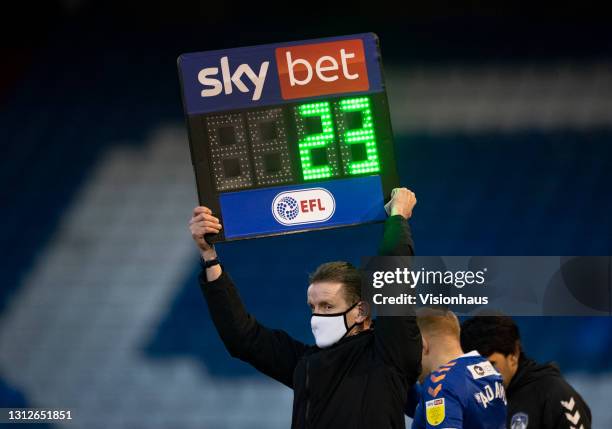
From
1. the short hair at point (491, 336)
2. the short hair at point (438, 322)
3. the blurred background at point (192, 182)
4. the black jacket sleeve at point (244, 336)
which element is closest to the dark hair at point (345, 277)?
the black jacket sleeve at point (244, 336)

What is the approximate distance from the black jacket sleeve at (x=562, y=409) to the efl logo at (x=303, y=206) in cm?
119

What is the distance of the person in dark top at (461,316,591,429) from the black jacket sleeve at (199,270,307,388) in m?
0.85

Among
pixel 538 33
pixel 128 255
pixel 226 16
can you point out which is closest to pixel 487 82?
pixel 538 33

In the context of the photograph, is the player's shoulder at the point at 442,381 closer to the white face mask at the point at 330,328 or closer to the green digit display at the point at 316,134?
the white face mask at the point at 330,328

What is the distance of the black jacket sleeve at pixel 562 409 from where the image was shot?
154 inches

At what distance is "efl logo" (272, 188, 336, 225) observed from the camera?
3562mm

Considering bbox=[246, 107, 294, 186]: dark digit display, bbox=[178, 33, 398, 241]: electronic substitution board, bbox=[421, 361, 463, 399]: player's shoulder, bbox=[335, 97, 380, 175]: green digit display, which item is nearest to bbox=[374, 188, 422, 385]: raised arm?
bbox=[421, 361, 463, 399]: player's shoulder

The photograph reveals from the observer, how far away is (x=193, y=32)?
7.31 meters

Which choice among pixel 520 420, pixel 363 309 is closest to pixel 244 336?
pixel 363 309

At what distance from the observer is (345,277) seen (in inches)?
139

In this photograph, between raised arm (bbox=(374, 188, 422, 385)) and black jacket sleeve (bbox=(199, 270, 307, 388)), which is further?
black jacket sleeve (bbox=(199, 270, 307, 388))

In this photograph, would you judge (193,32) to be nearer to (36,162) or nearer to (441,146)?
(36,162)

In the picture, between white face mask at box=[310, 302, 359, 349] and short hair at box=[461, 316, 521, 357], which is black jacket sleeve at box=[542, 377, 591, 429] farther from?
white face mask at box=[310, 302, 359, 349]

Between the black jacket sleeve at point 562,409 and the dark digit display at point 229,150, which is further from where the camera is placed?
the black jacket sleeve at point 562,409
